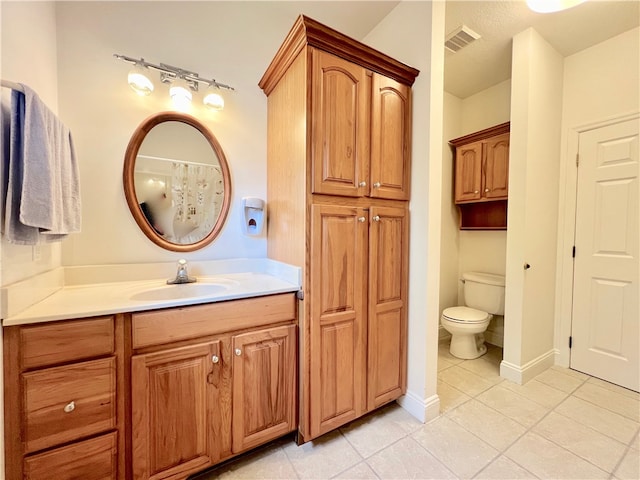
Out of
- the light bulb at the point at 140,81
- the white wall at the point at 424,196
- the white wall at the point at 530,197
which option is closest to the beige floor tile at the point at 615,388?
the white wall at the point at 530,197

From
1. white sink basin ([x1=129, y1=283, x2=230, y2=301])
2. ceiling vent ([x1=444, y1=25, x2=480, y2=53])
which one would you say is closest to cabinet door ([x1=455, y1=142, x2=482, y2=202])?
ceiling vent ([x1=444, y1=25, x2=480, y2=53])

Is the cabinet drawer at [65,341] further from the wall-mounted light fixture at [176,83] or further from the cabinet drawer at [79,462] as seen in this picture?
the wall-mounted light fixture at [176,83]

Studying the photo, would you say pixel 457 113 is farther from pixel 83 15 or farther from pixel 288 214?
pixel 83 15

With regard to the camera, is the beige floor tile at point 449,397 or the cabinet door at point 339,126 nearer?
the cabinet door at point 339,126

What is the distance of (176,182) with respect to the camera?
1632 millimetres

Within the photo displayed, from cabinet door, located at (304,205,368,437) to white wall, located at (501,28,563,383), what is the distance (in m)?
1.34

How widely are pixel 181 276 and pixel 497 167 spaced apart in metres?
2.67

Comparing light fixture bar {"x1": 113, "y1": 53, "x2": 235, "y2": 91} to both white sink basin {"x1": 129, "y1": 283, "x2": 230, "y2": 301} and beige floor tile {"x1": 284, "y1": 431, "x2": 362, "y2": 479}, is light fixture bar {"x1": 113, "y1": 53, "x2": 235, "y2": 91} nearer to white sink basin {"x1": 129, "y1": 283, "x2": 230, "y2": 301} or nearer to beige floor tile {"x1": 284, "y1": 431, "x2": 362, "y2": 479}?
white sink basin {"x1": 129, "y1": 283, "x2": 230, "y2": 301}

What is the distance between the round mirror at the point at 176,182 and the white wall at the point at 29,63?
39 cm

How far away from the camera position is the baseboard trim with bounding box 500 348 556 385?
197 centimetres

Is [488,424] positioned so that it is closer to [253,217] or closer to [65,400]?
[253,217]

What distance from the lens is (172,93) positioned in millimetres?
1551

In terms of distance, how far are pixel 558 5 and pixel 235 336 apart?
245cm

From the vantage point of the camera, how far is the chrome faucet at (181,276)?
59.1 inches
